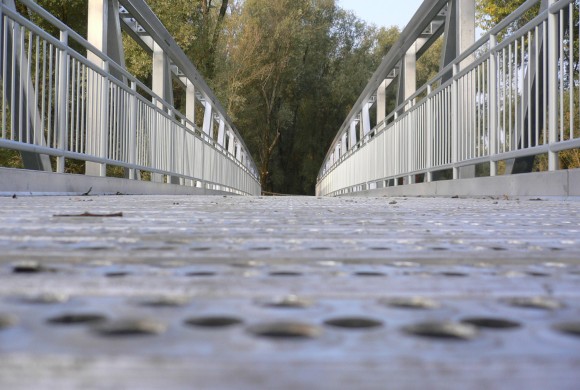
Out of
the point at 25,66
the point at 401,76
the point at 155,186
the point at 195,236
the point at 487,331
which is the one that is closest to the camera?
the point at 487,331

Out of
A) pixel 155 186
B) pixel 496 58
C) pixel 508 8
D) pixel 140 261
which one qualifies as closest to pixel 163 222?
pixel 140 261

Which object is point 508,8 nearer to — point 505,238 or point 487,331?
point 505,238

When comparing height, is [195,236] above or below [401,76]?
below

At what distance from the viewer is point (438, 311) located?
70 centimetres

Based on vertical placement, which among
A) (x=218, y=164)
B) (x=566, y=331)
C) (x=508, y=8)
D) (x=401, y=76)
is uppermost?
(x=508, y=8)

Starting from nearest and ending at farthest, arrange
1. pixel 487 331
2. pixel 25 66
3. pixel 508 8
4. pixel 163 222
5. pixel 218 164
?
pixel 487 331
pixel 163 222
pixel 25 66
pixel 218 164
pixel 508 8

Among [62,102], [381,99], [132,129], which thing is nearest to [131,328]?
[62,102]

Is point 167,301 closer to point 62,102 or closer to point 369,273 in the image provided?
point 369,273

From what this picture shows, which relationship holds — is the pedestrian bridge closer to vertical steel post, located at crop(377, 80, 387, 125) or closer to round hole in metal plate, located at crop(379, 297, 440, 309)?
round hole in metal plate, located at crop(379, 297, 440, 309)

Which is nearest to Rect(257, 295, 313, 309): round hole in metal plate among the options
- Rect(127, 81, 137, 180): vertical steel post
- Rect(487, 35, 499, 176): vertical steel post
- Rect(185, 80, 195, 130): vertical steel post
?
Rect(487, 35, 499, 176): vertical steel post

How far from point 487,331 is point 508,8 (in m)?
17.4

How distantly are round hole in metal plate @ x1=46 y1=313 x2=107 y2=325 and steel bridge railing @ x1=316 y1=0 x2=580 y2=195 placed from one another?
158 inches

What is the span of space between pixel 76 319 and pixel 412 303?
0.38m

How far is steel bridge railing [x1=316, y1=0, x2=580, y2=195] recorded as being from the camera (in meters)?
4.43
